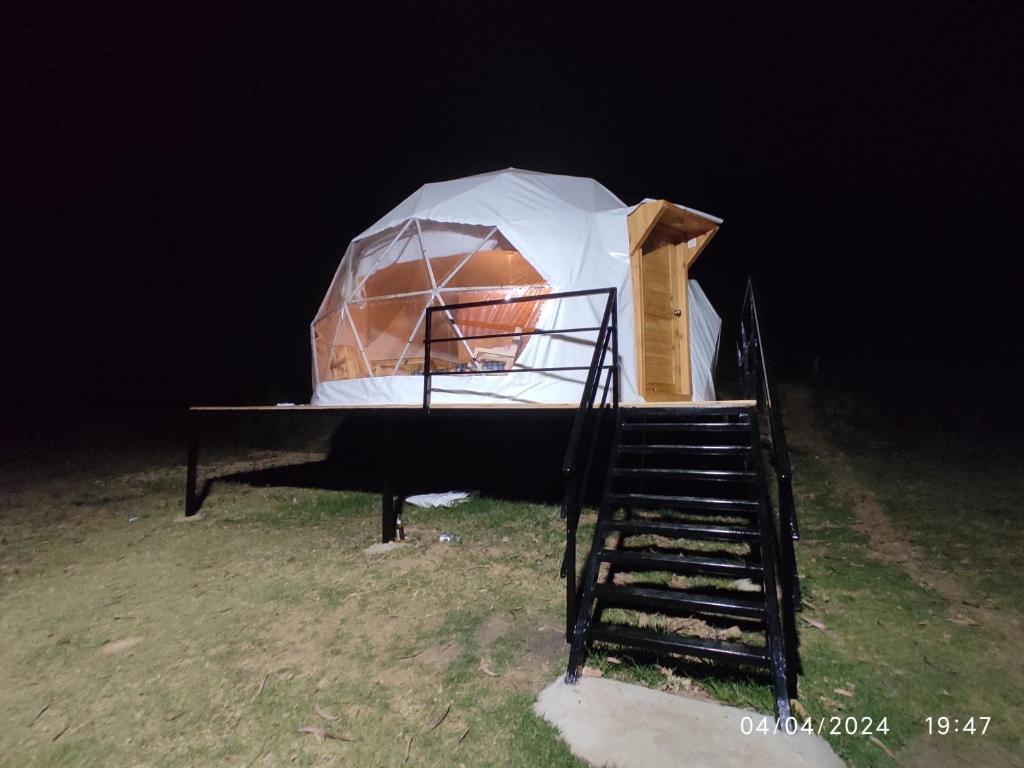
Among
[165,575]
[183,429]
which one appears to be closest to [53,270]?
[183,429]

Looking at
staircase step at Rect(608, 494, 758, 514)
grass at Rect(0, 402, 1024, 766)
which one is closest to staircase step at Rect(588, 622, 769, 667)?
grass at Rect(0, 402, 1024, 766)

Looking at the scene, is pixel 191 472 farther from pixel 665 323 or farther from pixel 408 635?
pixel 665 323

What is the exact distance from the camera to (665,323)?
679 cm

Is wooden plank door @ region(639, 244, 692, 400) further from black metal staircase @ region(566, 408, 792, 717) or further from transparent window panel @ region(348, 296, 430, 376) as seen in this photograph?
transparent window panel @ region(348, 296, 430, 376)

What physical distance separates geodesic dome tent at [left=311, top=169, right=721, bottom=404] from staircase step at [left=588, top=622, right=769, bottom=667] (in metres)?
3.29

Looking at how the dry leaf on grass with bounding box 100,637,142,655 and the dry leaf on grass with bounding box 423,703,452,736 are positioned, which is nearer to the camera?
the dry leaf on grass with bounding box 423,703,452,736

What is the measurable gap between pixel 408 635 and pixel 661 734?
1807 mm

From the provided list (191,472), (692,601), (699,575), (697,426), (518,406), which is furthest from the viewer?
(191,472)

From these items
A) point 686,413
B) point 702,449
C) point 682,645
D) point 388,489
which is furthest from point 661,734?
point 388,489

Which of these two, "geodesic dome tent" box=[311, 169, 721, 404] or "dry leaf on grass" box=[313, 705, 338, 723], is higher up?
"geodesic dome tent" box=[311, 169, 721, 404]

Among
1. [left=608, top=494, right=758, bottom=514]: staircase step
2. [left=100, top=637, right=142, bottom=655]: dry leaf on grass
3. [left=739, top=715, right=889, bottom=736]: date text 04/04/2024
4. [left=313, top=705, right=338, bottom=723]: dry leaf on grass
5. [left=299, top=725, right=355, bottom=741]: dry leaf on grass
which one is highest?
[left=608, top=494, right=758, bottom=514]: staircase step

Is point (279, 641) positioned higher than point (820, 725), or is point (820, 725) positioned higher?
point (820, 725)

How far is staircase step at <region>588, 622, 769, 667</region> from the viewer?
2740 millimetres

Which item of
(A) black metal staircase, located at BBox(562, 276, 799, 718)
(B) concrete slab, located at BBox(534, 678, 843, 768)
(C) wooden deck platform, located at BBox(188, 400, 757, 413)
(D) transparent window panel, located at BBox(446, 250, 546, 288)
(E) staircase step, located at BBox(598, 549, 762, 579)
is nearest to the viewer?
(B) concrete slab, located at BBox(534, 678, 843, 768)
